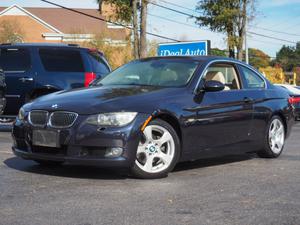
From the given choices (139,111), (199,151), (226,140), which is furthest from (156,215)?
(226,140)

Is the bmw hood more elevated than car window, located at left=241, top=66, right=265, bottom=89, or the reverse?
car window, located at left=241, top=66, right=265, bottom=89

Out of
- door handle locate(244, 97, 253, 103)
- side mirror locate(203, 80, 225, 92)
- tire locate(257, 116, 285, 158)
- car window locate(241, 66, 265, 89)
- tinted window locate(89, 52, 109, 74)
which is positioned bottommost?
tire locate(257, 116, 285, 158)

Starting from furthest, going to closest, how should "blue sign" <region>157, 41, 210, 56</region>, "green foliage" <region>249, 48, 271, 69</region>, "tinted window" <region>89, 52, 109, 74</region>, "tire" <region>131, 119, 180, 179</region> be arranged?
"green foliage" <region>249, 48, 271, 69</region> → "blue sign" <region>157, 41, 210, 56</region> → "tinted window" <region>89, 52, 109, 74</region> → "tire" <region>131, 119, 180, 179</region>

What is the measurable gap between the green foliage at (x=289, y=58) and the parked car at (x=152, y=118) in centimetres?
10425

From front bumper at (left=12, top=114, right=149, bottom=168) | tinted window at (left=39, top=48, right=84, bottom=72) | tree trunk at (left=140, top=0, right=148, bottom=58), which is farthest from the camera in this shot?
tree trunk at (left=140, top=0, right=148, bottom=58)

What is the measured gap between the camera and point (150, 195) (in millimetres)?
5438

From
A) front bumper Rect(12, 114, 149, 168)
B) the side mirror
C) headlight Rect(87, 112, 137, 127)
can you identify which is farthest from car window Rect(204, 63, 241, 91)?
headlight Rect(87, 112, 137, 127)

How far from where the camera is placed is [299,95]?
18406mm

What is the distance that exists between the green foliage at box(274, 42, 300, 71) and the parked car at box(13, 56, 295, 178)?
104m

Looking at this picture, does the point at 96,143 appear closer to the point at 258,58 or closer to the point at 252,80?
the point at 252,80

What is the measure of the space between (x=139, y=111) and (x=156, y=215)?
63.8 inches

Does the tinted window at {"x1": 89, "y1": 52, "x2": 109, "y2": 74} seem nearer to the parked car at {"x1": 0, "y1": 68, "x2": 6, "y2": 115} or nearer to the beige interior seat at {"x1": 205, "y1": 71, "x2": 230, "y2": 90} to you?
the parked car at {"x1": 0, "y1": 68, "x2": 6, "y2": 115}

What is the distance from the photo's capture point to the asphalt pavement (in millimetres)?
4605

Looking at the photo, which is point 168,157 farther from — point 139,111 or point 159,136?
point 139,111
